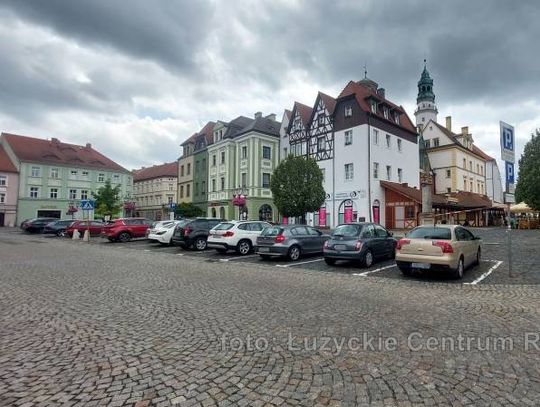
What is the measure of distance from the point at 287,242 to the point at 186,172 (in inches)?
1739

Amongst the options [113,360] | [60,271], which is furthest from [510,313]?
[60,271]

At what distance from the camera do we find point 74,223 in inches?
1235

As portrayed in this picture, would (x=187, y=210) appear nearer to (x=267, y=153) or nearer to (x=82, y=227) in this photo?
(x=267, y=153)

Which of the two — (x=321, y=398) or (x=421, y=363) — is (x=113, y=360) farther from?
(x=421, y=363)

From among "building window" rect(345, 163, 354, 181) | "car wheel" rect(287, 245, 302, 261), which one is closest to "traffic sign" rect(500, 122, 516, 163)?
"car wheel" rect(287, 245, 302, 261)

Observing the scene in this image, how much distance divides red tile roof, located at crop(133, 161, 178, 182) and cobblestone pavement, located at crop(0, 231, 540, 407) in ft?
225

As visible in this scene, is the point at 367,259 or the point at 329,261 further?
the point at 329,261

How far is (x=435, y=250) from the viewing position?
9781mm

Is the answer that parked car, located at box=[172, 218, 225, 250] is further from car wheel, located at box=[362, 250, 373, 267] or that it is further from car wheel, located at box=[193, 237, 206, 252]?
car wheel, located at box=[362, 250, 373, 267]

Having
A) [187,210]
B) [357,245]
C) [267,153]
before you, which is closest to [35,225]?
[187,210]

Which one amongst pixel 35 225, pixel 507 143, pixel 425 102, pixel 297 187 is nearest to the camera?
pixel 507 143

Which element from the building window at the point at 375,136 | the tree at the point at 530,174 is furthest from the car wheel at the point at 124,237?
the tree at the point at 530,174

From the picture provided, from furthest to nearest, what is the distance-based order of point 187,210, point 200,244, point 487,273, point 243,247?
point 187,210
point 200,244
point 243,247
point 487,273

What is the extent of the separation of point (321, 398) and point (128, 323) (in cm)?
352
